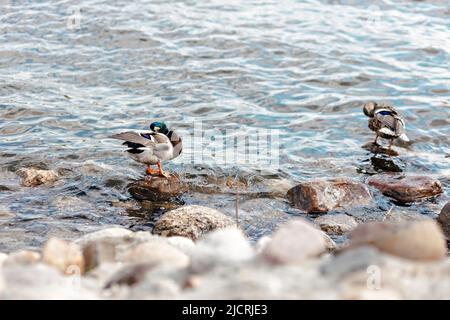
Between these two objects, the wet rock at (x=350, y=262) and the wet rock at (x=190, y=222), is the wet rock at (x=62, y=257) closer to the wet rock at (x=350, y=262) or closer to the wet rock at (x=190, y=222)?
the wet rock at (x=350, y=262)

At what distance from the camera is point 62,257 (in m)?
4.70

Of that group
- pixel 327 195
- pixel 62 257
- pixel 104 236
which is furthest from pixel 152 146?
pixel 62 257

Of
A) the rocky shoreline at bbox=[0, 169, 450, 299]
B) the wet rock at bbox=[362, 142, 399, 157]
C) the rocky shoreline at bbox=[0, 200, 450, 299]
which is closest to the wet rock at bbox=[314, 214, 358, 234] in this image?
the wet rock at bbox=[362, 142, 399, 157]

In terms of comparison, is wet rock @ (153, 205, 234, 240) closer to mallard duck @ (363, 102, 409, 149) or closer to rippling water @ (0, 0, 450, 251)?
rippling water @ (0, 0, 450, 251)

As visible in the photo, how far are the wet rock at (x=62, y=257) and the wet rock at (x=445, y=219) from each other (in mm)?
4989

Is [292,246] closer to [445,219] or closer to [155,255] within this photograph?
[155,255]

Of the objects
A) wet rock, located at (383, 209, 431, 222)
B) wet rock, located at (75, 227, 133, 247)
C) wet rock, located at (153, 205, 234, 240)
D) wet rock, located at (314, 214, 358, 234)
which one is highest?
wet rock, located at (75, 227, 133, 247)

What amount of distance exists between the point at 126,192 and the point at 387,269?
5882 millimetres

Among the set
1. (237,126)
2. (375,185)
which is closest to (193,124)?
(237,126)

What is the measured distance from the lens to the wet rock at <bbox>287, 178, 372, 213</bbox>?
28.9 feet

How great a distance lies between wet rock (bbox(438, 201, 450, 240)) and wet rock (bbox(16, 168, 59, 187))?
512 centimetres

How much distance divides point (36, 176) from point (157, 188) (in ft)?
5.42

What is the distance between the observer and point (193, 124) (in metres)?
11.6

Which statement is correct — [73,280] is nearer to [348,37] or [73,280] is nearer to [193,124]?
[193,124]
